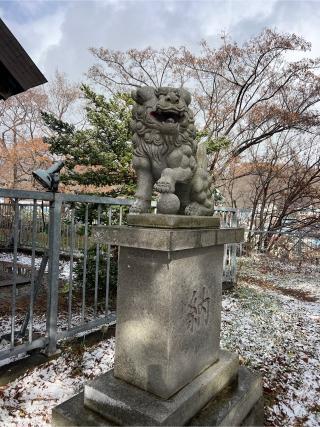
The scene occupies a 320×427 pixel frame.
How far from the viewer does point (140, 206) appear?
86.5 inches

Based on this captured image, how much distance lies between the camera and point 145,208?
222cm

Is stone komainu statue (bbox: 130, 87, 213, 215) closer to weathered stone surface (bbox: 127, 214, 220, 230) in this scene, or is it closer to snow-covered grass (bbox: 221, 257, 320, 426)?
weathered stone surface (bbox: 127, 214, 220, 230)

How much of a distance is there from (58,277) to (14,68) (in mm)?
2918

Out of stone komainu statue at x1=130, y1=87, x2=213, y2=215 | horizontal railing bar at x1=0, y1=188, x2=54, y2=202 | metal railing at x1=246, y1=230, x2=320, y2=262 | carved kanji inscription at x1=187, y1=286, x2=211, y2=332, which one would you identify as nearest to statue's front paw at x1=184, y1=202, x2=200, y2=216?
stone komainu statue at x1=130, y1=87, x2=213, y2=215

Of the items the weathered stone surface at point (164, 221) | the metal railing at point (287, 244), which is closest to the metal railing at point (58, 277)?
the weathered stone surface at point (164, 221)

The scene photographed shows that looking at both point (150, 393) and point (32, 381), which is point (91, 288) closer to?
point (32, 381)

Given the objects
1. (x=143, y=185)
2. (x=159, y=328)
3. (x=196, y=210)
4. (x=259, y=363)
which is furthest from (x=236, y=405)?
(x=143, y=185)

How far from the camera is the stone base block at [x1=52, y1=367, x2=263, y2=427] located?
1932mm

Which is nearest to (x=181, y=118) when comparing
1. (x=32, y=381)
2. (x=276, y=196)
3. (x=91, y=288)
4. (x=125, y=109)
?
(x=32, y=381)

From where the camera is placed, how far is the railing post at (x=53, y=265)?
2.83 metres

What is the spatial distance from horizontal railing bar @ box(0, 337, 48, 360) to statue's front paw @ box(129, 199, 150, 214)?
156cm

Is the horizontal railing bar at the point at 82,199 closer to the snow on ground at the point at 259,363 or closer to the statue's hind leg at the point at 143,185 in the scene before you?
the statue's hind leg at the point at 143,185

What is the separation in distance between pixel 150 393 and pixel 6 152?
17870 mm

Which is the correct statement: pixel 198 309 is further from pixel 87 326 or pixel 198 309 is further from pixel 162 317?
pixel 87 326
